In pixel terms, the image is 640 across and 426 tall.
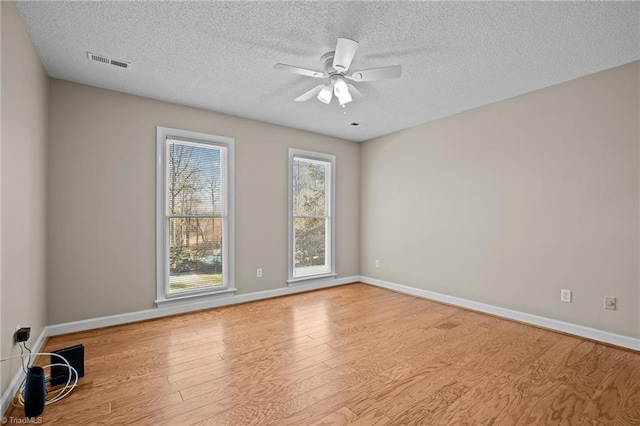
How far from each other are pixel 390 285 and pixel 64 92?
4.93 metres

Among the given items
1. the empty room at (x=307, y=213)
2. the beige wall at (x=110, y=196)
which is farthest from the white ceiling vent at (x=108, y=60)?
the beige wall at (x=110, y=196)

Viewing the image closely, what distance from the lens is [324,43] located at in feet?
8.28

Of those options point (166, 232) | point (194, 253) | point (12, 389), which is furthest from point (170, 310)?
point (12, 389)

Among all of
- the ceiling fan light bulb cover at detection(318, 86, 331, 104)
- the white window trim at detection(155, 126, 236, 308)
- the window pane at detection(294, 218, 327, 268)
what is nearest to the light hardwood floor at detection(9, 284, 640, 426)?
the white window trim at detection(155, 126, 236, 308)

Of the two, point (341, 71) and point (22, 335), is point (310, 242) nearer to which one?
point (341, 71)

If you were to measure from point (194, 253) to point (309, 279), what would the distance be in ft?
6.13

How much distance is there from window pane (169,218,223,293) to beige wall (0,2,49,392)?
1257mm

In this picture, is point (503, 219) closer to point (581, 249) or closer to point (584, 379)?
point (581, 249)

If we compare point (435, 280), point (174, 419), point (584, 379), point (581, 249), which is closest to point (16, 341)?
point (174, 419)

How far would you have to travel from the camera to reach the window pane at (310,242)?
5.12 metres

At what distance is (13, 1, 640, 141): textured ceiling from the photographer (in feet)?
7.04

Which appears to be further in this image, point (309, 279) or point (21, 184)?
point (309, 279)

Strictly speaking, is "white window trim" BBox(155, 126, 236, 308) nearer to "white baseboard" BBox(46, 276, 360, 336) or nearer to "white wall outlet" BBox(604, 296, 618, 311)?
"white baseboard" BBox(46, 276, 360, 336)

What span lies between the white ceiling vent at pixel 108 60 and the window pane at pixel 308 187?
2.59 m
